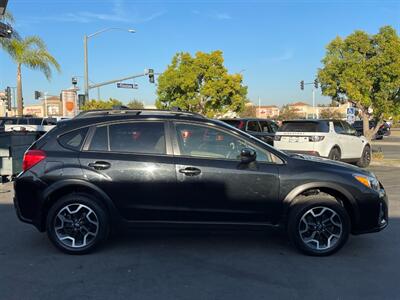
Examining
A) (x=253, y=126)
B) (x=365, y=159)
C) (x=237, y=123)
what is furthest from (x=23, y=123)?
(x=365, y=159)

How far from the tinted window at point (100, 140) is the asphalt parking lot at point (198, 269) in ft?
4.15

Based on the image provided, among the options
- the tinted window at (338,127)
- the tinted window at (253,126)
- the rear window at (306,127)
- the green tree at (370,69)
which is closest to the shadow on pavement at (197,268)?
the rear window at (306,127)

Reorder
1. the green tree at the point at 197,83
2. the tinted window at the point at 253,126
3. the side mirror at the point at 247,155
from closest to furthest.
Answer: the side mirror at the point at 247,155, the tinted window at the point at 253,126, the green tree at the point at 197,83

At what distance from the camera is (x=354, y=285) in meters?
4.40

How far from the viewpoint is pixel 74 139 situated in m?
5.47

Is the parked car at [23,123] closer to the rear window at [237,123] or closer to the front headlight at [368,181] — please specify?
the rear window at [237,123]

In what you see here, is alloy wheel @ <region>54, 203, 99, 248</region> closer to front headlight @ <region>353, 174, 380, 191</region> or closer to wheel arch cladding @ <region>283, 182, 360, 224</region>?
wheel arch cladding @ <region>283, 182, 360, 224</region>

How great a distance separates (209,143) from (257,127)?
11652 millimetres

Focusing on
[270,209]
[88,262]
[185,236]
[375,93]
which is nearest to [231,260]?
[270,209]

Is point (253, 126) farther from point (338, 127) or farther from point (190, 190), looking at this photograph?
point (190, 190)

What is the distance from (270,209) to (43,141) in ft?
9.49

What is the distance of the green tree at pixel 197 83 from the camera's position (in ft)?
104

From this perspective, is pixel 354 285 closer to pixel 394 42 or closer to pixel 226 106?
pixel 394 42

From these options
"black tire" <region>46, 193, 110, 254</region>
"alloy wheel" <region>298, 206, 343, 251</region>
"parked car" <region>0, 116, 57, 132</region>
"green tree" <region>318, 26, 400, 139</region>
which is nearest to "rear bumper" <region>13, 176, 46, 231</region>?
"black tire" <region>46, 193, 110, 254</region>
